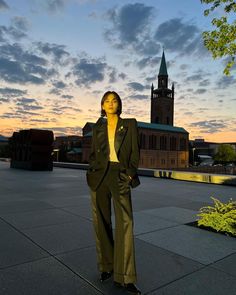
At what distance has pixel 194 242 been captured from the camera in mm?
4562

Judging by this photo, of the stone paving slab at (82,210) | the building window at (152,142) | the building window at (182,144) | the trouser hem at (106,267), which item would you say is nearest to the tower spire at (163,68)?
the building window at (182,144)

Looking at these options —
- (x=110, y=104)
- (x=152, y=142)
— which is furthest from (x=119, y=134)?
(x=152, y=142)

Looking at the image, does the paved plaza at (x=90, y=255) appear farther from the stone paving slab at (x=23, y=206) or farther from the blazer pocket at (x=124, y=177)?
the blazer pocket at (x=124, y=177)

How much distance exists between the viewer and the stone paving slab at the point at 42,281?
2871 millimetres

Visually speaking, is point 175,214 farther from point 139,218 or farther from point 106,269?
point 106,269

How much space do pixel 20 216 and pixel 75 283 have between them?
341 cm

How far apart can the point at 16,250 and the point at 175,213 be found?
3.94 meters

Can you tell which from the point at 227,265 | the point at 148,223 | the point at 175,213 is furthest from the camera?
the point at 175,213

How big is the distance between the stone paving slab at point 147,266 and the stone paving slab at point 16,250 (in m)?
0.40

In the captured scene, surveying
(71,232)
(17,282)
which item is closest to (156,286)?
(17,282)

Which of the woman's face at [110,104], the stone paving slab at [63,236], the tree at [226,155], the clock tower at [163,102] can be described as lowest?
the stone paving slab at [63,236]

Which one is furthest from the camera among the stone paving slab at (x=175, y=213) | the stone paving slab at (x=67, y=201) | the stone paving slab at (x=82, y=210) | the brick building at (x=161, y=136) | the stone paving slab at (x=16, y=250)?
the brick building at (x=161, y=136)

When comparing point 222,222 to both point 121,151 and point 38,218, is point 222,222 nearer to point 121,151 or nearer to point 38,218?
point 121,151

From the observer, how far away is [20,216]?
605 cm
